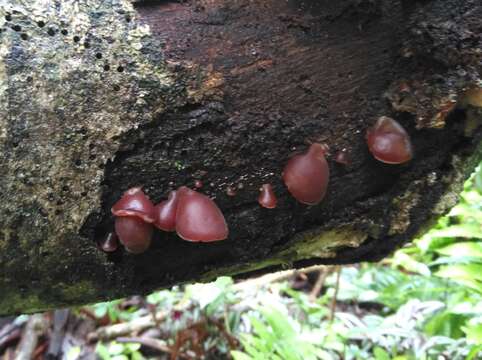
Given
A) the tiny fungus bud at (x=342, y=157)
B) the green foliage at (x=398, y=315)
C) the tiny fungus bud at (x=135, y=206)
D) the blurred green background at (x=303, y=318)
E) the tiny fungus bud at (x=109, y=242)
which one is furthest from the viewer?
the blurred green background at (x=303, y=318)

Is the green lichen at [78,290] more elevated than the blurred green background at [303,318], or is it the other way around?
the green lichen at [78,290]

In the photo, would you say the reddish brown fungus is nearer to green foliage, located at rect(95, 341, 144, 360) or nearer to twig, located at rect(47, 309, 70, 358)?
green foliage, located at rect(95, 341, 144, 360)

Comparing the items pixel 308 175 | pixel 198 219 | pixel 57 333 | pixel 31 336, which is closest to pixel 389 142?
pixel 308 175

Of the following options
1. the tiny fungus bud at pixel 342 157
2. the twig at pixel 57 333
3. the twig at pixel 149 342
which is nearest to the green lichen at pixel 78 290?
the tiny fungus bud at pixel 342 157

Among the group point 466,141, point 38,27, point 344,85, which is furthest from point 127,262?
point 466,141

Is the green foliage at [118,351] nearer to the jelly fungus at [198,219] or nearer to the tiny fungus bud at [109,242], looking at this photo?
the tiny fungus bud at [109,242]

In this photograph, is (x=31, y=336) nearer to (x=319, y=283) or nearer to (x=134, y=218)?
(x=319, y=283)
